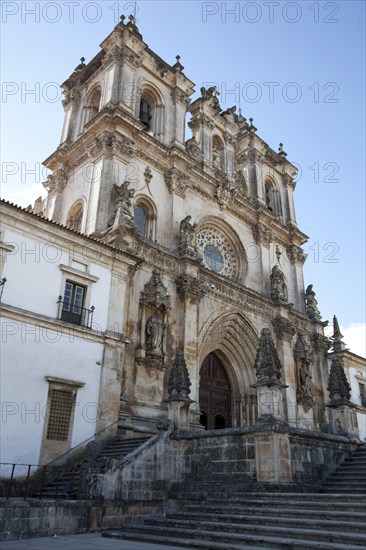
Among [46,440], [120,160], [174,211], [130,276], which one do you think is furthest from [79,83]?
[46,440]

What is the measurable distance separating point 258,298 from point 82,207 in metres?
10.9

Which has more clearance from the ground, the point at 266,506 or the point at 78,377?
the point at 78,377

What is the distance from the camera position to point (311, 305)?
31.2 metres

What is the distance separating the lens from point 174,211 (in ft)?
78.3

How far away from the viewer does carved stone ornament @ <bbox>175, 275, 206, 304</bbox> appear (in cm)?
2144

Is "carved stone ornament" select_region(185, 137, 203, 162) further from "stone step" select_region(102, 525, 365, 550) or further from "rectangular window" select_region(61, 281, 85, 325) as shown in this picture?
"stone step" select_region(102, 525, 365, 550)

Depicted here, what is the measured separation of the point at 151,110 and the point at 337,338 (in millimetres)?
19168

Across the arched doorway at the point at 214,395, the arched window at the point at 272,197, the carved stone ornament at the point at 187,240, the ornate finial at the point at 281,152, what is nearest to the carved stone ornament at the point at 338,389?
the arched doorway at the point at 214,395

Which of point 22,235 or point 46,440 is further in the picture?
point 22,235

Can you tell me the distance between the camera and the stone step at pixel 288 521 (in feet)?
27.2

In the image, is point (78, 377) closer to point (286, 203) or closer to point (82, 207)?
point (82, 207)

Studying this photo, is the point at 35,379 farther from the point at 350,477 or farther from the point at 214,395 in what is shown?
the point at 214,395

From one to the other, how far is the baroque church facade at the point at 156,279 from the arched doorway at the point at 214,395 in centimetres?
8

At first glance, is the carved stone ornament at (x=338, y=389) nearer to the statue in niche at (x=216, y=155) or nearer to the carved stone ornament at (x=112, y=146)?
the carved stone ornament at (x=112, y=146)
